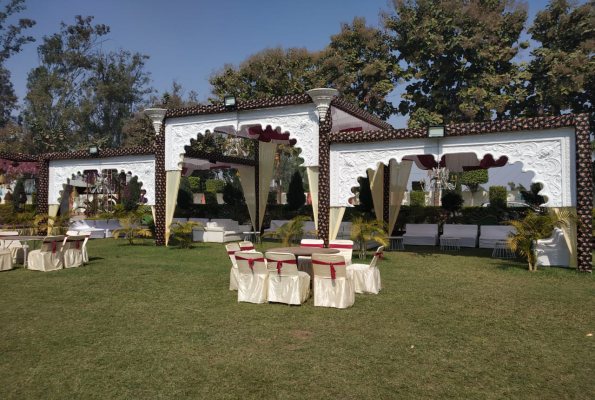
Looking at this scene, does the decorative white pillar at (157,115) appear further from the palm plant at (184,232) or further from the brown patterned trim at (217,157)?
the palm plant at (184,232)

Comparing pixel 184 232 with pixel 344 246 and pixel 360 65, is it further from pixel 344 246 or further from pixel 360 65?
pixel 360 65

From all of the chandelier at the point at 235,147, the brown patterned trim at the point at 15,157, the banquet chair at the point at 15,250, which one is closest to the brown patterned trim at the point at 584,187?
the banquet chair at the point at 15,250

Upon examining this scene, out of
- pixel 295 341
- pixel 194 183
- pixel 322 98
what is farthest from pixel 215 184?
pixel 295 341

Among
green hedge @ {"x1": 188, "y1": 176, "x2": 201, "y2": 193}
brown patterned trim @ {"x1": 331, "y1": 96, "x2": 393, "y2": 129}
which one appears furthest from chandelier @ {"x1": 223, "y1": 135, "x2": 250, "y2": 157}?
brown patterned trim @ {"x1": 331, "y1": 96, "x2": 393, "y2": 129}

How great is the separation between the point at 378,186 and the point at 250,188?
5.26m

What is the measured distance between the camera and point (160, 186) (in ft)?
43.4

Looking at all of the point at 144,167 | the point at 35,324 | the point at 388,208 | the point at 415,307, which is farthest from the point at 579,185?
the point at 144,167

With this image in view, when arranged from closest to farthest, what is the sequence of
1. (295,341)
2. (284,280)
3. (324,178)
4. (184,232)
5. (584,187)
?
(295,341) < (284,280) < (584,187) < (324,178) < (184,232)

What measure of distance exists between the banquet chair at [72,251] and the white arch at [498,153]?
5.81 m

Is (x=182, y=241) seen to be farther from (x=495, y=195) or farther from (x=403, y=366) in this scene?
(x=495, y=195)

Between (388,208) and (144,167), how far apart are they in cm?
782

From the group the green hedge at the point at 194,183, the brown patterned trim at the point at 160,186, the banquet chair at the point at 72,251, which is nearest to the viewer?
the banquet chair at the point at 72,251

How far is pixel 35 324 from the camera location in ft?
17.1

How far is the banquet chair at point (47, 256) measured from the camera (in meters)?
8.95
